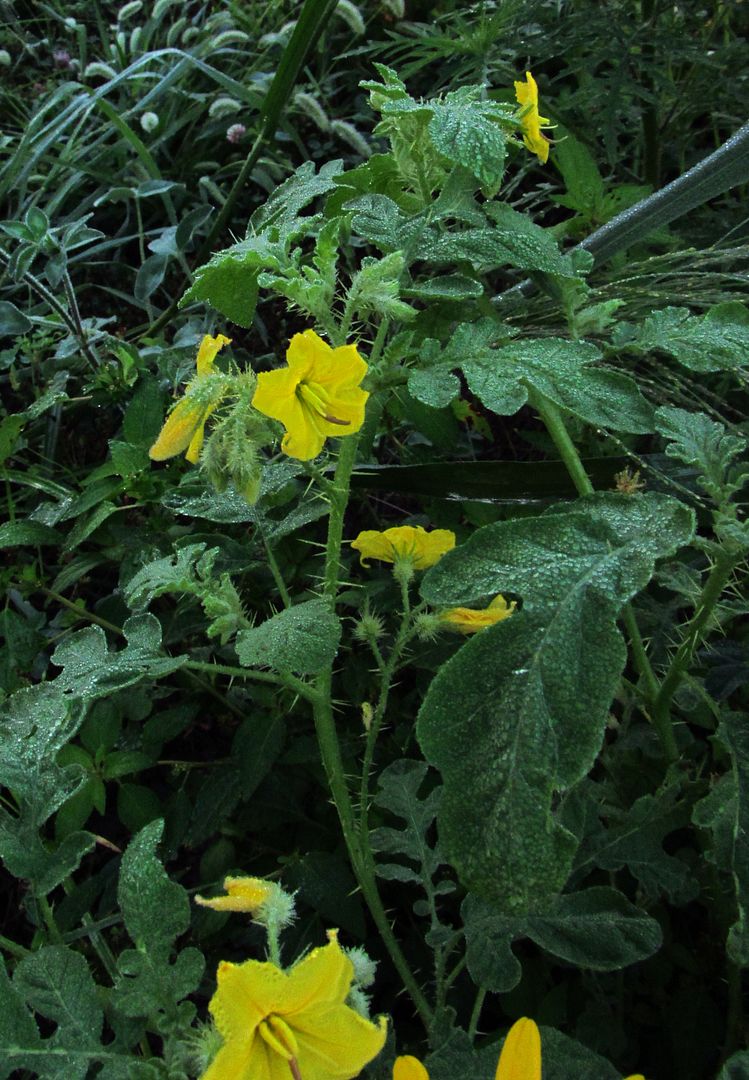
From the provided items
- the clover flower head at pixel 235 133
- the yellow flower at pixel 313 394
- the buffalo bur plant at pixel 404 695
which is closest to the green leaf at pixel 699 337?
the buffalo bur plant at pixel 404 695

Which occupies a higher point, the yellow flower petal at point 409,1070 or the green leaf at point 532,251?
the green leaf at point 532,251

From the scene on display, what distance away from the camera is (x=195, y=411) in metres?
0.78

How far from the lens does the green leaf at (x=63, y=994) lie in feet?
2.10

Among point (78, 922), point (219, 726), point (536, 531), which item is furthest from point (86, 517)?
point (536, 531)

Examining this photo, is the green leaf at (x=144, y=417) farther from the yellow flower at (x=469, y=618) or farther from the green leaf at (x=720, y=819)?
the green leaf at (x=720, y=819)

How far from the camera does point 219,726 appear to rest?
→ 1.22 m

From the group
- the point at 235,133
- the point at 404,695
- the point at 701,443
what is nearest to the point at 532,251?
the point at 701,443

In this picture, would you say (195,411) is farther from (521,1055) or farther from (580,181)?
(580,181)

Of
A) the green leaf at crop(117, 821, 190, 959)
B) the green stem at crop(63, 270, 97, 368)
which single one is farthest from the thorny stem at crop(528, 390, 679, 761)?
the green stem at crop(63, 270, 97, 368)

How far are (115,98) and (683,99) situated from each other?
57.1 inches

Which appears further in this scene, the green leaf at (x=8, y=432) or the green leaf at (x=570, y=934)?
the green leaf at (x=8, y=432)

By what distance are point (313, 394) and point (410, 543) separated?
0.21m

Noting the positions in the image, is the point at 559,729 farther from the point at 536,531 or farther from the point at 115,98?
the point at 115,98

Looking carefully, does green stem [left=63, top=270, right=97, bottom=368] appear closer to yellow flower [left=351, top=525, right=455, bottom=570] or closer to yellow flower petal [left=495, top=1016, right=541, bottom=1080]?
yellow flower [left=351, top=525, right=455, bottom=570]
